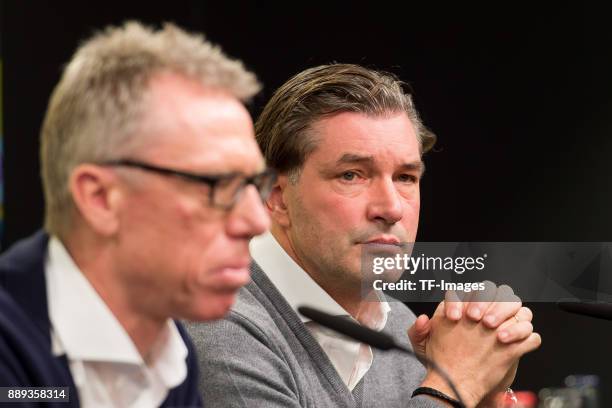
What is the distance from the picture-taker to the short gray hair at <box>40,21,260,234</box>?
3.55ft

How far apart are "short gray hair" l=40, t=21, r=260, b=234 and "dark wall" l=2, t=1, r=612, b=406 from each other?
43.2 inches

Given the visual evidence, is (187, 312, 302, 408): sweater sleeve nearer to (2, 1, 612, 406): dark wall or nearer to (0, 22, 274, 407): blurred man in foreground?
(0, 22, 274, 407): blurred man in foreground

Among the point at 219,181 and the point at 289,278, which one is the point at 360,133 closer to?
the point at 289,278

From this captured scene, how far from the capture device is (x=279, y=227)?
189 cm

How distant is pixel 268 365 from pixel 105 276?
1.66 feet

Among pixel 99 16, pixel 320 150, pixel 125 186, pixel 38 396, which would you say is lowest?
pixel 38 396

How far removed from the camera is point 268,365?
1558 millimetres

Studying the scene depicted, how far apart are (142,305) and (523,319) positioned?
82cm

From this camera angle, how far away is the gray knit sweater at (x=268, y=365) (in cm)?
151

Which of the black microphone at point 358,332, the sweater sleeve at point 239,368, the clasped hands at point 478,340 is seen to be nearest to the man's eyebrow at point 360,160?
the clasped hands at point 478,340

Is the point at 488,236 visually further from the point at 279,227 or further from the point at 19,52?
the point at 19,52

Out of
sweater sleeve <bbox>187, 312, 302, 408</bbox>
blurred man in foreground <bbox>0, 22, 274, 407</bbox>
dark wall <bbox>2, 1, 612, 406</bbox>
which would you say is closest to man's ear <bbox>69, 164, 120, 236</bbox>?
blurred man in foreground <bbox>0, 22, 274, 407</bbox>

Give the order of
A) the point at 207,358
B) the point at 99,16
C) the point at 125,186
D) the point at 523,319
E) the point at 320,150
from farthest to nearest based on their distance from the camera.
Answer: the point at 99,16 → the point at 320,150 → the point at 523,319 → the point at 207,358 → the point at 125,186

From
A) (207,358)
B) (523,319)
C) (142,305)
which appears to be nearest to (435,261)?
(523,319)
